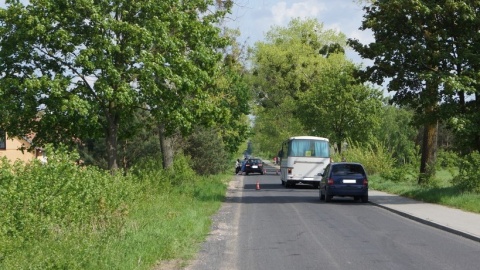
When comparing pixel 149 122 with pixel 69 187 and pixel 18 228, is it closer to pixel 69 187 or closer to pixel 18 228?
pixel 69 187

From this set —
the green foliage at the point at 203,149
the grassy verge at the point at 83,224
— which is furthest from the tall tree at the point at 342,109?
the grassy verge at the point at 83,224

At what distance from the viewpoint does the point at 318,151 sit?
4412 centimetres

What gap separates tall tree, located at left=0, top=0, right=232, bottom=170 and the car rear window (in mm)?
6091

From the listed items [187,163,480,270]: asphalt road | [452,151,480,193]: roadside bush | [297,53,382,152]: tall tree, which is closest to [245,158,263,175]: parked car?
[297,53,382,152]: tall tree

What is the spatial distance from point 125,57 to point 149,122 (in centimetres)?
521

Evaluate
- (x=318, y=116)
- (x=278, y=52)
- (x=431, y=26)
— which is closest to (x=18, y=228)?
(x=431, y=26)

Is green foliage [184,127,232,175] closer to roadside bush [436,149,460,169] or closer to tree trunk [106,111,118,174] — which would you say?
roadside bush [436,149,460,169]

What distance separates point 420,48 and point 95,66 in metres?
11.9

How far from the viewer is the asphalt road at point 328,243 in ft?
41.2

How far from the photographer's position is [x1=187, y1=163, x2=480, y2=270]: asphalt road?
12555 mm

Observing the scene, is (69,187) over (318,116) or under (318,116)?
under

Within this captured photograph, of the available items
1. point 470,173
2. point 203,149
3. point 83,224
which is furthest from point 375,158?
point 83,224

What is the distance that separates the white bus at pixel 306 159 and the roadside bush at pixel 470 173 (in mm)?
15324

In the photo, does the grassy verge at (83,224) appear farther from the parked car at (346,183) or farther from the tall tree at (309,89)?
the tall tree at (309,89)
